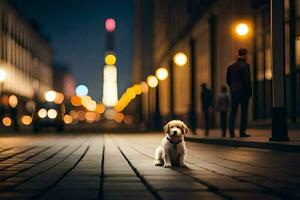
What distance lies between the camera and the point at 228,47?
34.3 m

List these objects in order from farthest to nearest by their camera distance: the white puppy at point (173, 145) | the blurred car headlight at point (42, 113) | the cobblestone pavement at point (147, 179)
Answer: the blurred car headlight at point (42, 113), the white puppy at point (173, 145), the cobblestone pavement at point (147, 179)

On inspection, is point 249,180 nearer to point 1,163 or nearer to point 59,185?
point 59,185

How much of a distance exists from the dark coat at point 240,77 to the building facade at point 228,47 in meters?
5.95

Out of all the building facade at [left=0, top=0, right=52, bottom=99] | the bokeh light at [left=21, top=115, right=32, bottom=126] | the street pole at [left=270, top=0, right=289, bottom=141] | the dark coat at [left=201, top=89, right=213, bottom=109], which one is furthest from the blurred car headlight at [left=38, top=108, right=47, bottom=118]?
the bokeh light at [left=21, top=115, right=32, bottom=126]

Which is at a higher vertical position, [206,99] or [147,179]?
[206,99]

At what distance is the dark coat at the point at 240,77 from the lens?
19.2m

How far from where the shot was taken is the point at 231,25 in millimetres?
33531

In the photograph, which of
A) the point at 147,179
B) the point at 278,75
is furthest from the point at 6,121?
the point at 147,179

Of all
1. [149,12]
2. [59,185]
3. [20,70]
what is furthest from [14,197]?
[149,12]

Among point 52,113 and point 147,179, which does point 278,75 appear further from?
point 52,113

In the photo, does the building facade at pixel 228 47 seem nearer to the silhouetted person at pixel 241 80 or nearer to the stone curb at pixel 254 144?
the stone curb at pixel 254 144

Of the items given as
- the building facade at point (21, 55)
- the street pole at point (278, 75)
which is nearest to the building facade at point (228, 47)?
the street pole at point (278, 75)

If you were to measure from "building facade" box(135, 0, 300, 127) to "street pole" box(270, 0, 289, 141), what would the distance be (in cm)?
837

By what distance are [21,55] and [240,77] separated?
82.7 meters
